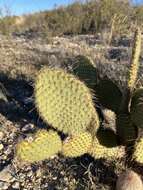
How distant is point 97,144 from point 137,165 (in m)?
0.38

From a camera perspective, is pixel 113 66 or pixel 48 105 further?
pixel 113 66

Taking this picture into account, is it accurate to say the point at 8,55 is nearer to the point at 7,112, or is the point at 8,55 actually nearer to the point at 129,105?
the point at 7,112

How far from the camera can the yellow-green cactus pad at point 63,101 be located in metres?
3.62

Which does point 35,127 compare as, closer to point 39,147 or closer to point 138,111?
point 39,147

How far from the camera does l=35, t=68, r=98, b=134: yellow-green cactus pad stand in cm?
362

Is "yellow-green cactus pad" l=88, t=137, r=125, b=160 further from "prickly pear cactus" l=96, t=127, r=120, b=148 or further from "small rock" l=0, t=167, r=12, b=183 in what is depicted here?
"small rock" l=0, t=167, r=12, b=183

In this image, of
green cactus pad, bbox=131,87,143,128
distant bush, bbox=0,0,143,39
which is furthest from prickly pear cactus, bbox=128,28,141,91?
distant bush, bbox=0,0,143,39

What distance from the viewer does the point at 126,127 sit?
13.1 ft

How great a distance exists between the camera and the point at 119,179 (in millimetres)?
3719

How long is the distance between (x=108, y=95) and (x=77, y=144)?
1.89 ft

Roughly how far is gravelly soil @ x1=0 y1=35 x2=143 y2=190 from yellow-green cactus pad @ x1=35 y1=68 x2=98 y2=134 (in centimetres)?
40

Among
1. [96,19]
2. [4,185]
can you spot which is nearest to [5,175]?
[4,185]

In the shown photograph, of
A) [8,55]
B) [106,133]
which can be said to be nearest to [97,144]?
[106,133]

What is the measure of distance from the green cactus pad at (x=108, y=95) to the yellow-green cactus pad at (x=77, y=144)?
425 millimetres
